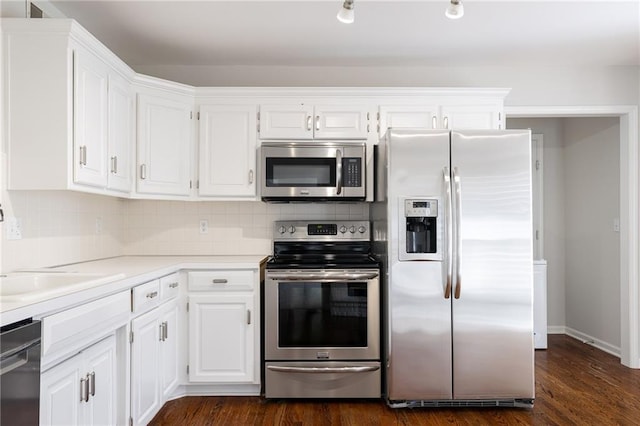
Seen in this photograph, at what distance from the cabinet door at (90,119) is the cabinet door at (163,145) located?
44 cm

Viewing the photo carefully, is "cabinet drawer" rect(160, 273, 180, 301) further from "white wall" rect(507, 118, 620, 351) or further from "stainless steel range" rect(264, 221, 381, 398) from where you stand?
"white wall" rect(507, 118, 620, 351)

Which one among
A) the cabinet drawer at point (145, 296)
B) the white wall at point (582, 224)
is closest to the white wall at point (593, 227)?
the white wall at point (582, 224)

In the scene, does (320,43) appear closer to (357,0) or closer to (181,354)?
(357,0)

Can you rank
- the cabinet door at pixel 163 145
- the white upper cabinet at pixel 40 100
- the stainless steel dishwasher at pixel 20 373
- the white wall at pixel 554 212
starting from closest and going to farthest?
the stainless steel dishwasher at pixel 20 373, the white upper cabinet at pixel 40 100, the cabinet door at pixel 163 145, the white wall at pixel 554 212

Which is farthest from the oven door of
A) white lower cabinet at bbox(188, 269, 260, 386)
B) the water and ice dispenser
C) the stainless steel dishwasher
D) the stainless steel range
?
the stainless steel dishwasher

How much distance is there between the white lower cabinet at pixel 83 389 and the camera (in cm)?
143

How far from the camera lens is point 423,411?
102 inches

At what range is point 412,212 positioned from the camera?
2576 mm

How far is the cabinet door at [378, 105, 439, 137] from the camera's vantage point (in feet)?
10.2

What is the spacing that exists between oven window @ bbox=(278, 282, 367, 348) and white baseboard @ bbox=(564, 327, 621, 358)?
2.47 meters

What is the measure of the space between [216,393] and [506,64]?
3237mm

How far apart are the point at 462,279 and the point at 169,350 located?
70.3 inches

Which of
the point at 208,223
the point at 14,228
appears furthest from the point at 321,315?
the point at 14,228

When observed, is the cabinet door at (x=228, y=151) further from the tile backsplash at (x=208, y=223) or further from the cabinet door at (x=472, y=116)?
the cabinet door at (x=472, y=116)
